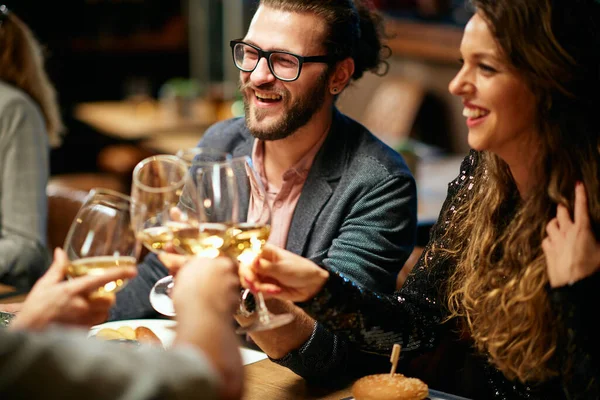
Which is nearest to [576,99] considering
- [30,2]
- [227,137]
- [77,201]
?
[227,137]

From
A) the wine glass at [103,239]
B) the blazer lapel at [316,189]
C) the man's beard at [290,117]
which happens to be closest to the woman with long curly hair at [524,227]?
the wine glass at [103,239]

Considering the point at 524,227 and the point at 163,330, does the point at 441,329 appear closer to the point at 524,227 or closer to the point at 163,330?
the point at 524,227

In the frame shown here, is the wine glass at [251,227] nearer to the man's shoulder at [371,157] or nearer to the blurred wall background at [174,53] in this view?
the man's shoulder at [371,157]

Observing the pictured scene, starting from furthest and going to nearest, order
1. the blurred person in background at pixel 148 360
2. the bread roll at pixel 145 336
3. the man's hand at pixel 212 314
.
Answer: the bread roll at pixel 145 336, the man's hand at pixel 212 314, the blurred person in background at pixel 148 360

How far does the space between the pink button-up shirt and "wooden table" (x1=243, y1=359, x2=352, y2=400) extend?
0.50 meters

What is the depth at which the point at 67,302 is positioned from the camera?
1255 millimetres

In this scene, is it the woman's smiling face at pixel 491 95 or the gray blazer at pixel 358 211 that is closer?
the woman's smiling face at pixel 491 95

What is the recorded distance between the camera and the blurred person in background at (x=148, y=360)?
2.95 ft

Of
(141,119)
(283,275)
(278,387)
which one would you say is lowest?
(141,119)

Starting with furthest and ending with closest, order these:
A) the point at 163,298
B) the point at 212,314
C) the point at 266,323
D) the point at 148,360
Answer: the point at 163,298 < the point at 266,323 < the point at 212,314 < the point at 148,360

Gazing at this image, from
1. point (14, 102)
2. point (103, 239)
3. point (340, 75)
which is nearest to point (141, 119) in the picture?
point (14, 102)

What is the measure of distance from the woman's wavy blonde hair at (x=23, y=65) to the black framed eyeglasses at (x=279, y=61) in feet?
3.34

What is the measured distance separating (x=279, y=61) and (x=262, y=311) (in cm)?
90

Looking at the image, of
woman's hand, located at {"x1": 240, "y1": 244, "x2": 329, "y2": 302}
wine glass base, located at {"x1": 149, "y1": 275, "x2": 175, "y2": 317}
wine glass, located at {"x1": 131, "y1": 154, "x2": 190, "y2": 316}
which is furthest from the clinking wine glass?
wine glass base, located at {"x1": 149, "y1": 275, "x2": 175, "y2": 317}
